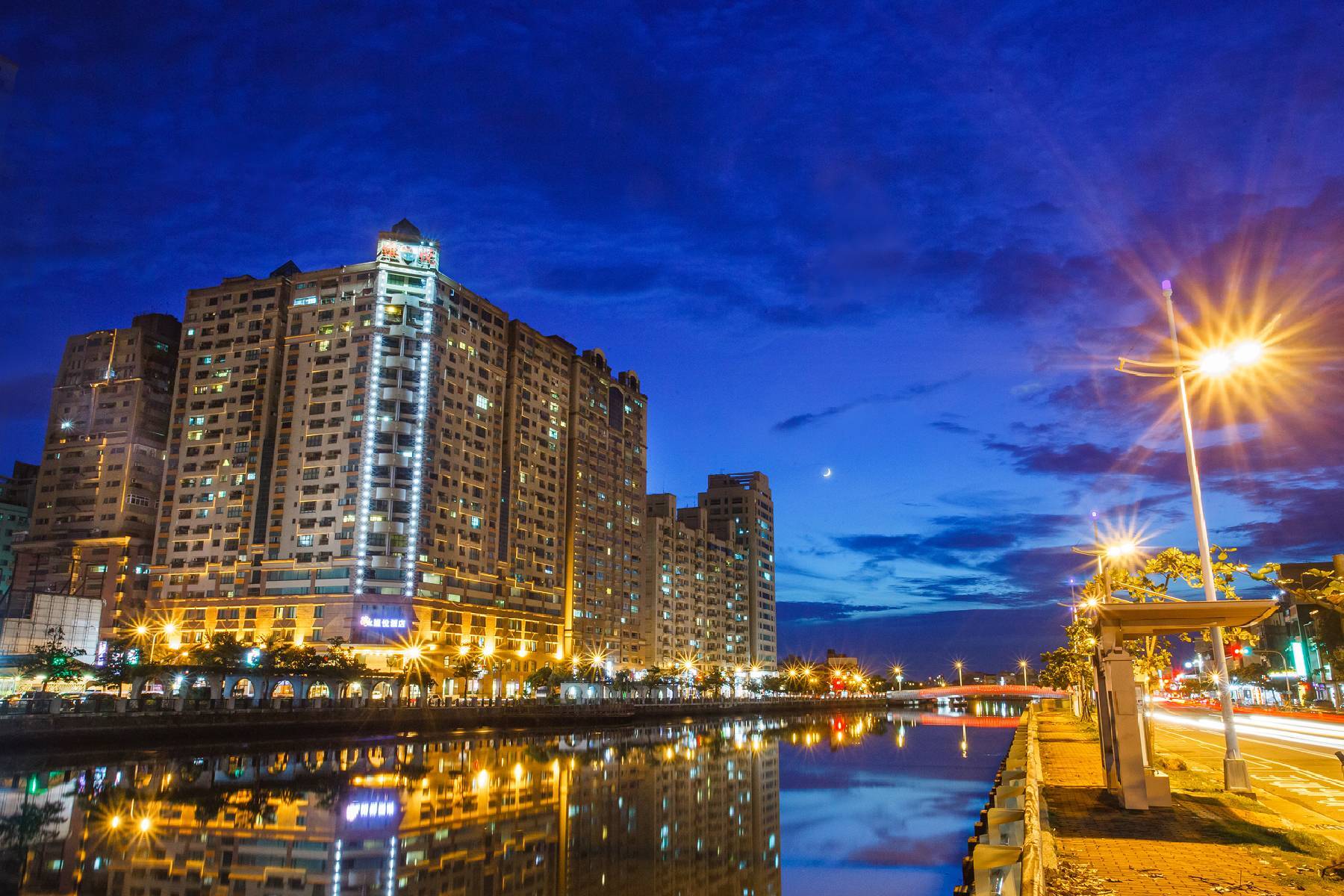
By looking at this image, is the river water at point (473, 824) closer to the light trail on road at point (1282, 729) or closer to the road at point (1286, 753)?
the road at point (1286, 753)

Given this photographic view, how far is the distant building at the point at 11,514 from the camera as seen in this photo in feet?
606

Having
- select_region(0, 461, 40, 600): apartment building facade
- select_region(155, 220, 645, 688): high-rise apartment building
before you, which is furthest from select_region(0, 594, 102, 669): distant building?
select_region(0, 461, 40, 600): apartment building facade

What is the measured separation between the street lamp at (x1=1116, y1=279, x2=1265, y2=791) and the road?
185 centimetres

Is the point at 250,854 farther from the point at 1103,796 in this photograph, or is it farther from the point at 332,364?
the point at 332,364

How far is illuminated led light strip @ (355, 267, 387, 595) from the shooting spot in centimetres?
12069

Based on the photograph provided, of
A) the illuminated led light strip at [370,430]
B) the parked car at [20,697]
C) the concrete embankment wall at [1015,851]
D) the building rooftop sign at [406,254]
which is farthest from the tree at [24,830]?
the building rooftop sign at [406,254]

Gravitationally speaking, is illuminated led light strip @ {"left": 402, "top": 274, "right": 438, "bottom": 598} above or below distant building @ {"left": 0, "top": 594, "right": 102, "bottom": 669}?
above

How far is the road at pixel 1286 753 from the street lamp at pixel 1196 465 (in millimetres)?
1847

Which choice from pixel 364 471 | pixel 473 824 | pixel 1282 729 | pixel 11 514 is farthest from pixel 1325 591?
pixel 11 514

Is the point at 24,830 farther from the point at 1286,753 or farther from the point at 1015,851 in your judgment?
the point at 1286,753

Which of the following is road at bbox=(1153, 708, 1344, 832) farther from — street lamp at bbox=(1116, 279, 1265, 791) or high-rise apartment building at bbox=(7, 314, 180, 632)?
high-rise apartment building at bbox=(7, 314, 180, 632)

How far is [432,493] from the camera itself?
12950 cm

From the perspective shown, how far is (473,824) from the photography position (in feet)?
109

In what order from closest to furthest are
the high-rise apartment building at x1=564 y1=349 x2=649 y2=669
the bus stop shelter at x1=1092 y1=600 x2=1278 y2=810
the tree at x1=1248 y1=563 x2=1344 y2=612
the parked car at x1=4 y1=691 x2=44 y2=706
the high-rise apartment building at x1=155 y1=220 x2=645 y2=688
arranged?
the tree at x1=1248 y1=563 x2=1344 y2=612
the bus stop shelter at x1=1092 y1=600 x2=1278 y2=810
the parked car at x1=4 y1=691 x2=44 y2=706
the high-rise apartment building at x1=155 y1=220 x2=645 y2=688
the high-rise apartment building at x1=564 y1=349 x2=649 y2=669
